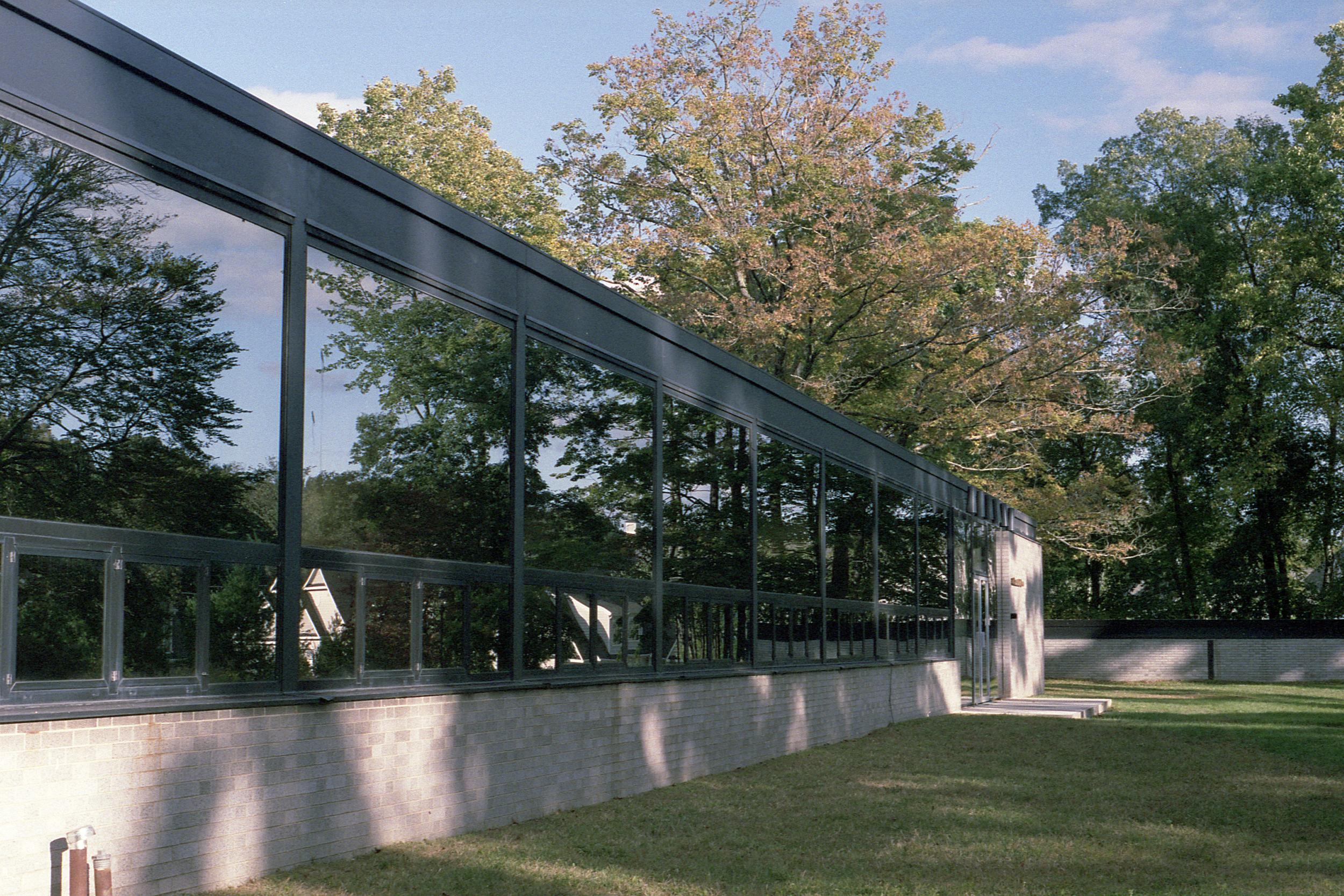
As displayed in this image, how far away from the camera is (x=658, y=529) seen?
11.3 metres

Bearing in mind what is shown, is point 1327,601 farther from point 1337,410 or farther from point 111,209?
point 111,209

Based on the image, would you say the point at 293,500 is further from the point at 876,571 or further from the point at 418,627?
the point at 876,571

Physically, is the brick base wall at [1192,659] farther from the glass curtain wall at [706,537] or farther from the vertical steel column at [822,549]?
the glass curtain wall at [706,537]

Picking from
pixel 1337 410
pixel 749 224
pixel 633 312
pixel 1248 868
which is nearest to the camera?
pixel 1248 868

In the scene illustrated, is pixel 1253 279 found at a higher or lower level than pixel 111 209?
higher

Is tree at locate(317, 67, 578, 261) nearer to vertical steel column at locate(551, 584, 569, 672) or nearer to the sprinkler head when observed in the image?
vertical steel column at locate(551, 584, 569, 672)

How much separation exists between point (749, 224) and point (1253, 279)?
22.5m

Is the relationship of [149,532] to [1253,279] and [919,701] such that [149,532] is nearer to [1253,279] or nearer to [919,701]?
[919,701]

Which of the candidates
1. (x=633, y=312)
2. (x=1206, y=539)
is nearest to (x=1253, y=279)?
(x=1206, y=539)

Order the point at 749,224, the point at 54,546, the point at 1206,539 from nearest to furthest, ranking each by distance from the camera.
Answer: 1. the point at 54,546
2. the point at 749,224
3. the point at 1206,539

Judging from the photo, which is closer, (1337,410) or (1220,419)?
(1337,410)

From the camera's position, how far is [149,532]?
601 cm

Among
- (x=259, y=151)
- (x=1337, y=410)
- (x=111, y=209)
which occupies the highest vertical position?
(x=1337, y=410)

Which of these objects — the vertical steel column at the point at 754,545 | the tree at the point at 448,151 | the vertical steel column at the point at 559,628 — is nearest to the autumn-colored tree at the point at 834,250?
the tree at the point at 448,151
